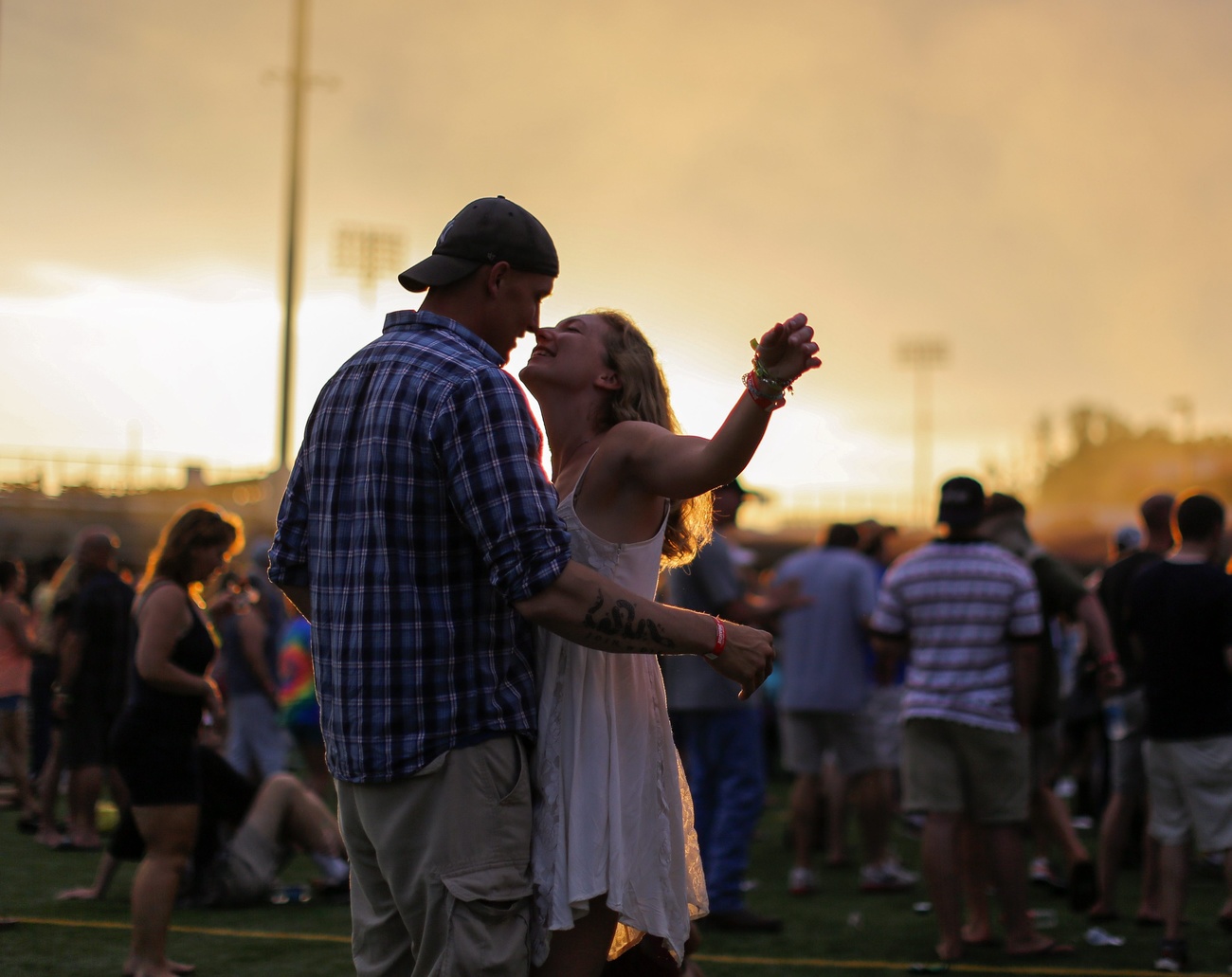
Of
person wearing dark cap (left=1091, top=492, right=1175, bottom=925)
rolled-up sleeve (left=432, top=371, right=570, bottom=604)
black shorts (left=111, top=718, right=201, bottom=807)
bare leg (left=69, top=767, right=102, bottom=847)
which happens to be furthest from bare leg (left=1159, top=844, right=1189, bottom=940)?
bare leg (left=69, top=767, right=102, bottom=847)

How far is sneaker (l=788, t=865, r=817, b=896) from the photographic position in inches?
307

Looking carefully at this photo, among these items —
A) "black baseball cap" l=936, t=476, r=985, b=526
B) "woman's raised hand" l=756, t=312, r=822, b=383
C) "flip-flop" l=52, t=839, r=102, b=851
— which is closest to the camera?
"woman's raised hand" l=756, t=312, r=822, b=383

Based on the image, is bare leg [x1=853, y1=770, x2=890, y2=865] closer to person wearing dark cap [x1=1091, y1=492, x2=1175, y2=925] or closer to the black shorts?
person wearing dark cap [x1=1091, y1=492, x2=1175, y2=925]

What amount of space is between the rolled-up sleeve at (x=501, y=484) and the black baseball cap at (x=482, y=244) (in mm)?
308

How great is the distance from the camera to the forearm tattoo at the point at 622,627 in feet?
8.07

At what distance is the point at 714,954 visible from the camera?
612 cm

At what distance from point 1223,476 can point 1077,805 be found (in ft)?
234

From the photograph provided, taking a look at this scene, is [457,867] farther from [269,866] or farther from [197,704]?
[269,866]

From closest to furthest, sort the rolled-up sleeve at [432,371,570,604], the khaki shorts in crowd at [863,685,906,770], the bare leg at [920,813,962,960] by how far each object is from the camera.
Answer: the rolled-up sleeve at [432,371,570,604], the bare leg at [920,813,962,960], the khaki shorts in crowd at [863,685,906,770]

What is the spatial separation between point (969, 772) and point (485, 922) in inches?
162

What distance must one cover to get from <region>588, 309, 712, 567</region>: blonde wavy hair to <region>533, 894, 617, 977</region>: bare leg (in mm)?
857

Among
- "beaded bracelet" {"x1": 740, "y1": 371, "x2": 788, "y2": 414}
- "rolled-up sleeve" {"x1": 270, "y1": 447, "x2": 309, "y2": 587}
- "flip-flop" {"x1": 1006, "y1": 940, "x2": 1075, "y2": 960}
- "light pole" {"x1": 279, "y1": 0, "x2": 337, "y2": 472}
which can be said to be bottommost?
"flip-flop" {"x1": 1006, "y1": 940, "x2": 1075, "y2": 960}

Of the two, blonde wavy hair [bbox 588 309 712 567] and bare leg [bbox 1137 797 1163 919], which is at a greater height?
blonde wavy hair [bbox 588 309 712 567]

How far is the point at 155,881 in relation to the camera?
531cm
